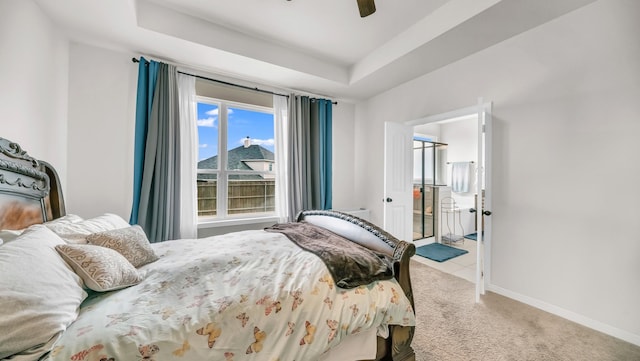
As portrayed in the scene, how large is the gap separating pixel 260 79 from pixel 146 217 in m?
2.27

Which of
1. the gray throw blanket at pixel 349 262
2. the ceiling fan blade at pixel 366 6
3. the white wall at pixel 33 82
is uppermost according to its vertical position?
the ceiling fan blade at pixel 366 6

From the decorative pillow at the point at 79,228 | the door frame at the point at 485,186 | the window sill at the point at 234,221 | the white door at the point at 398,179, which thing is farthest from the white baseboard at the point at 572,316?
the decorative pillow at the point at 79,228

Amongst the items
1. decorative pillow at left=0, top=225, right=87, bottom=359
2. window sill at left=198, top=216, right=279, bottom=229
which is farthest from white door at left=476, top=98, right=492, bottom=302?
decorative pillow at left=0, top=225, right=87, bottom=359

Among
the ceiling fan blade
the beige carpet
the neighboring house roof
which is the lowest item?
the beige carpet

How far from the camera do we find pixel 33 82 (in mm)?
1883

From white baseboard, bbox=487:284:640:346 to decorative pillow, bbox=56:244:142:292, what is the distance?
3.24 metres

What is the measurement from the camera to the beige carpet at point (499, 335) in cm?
165

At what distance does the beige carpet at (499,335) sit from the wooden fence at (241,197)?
240 centimetres

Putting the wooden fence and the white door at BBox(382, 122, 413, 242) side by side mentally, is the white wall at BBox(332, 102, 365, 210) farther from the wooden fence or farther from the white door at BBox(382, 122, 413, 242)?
the wooden fence

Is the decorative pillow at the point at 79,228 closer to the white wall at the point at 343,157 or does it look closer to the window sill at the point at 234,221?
the window sill at the point at 234,221

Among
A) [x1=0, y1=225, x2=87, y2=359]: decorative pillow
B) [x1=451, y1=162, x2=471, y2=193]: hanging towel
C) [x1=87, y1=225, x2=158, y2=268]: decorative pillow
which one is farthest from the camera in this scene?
[x1=451, y1=162, x2=471, y2=193]: hanging towel

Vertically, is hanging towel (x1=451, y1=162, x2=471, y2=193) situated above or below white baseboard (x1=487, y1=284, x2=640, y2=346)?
above

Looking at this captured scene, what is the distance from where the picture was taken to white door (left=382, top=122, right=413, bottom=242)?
11.2 ft

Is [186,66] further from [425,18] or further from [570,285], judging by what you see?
[570,285]
